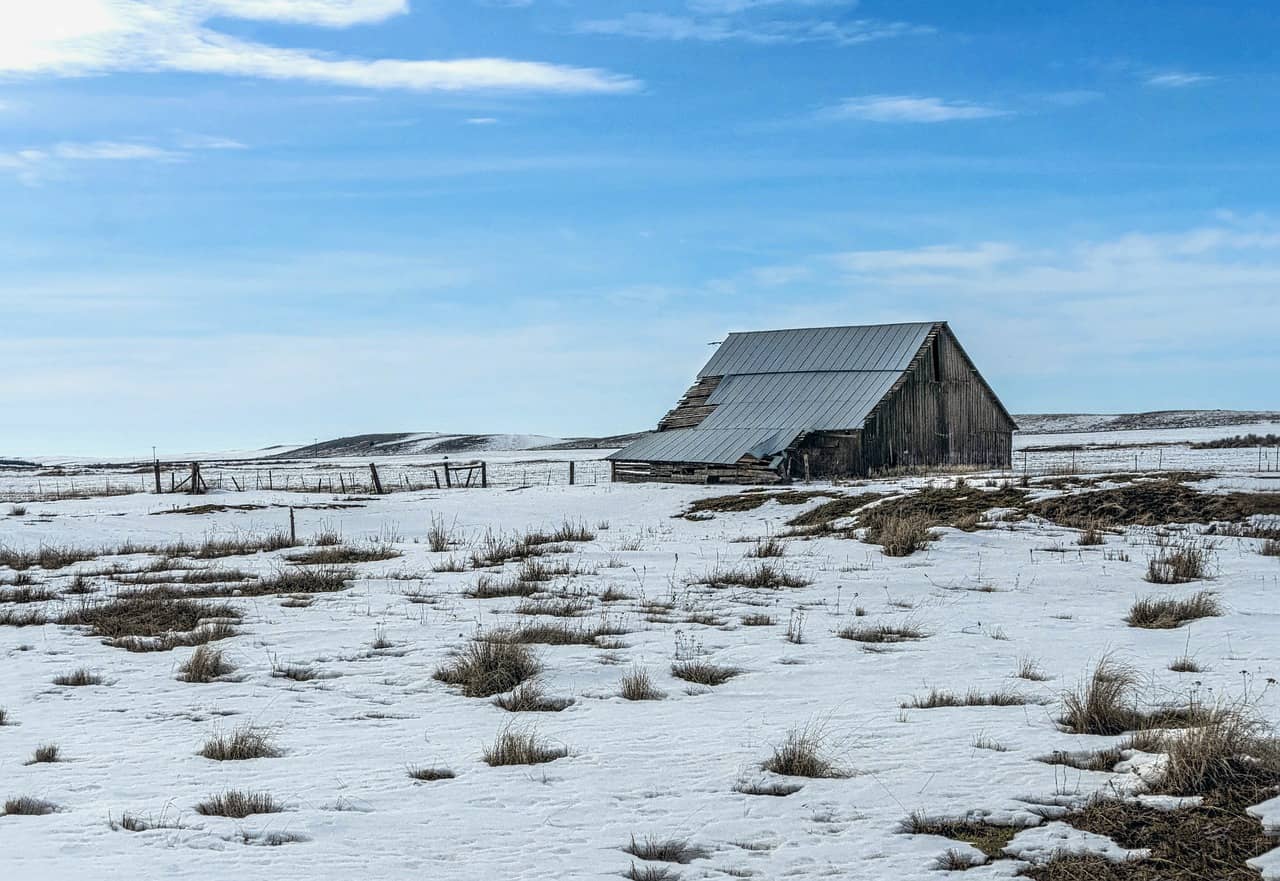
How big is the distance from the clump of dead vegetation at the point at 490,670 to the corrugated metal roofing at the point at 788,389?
97.3 ft

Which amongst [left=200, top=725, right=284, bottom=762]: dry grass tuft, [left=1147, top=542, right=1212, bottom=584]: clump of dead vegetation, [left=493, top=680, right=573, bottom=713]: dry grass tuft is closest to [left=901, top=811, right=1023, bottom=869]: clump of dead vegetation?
[left=493, top=680, right=573, bottom=713]: dry grass tuft

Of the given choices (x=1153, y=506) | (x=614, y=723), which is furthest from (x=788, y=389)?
(x=614, y=723)

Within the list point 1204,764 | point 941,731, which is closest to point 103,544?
point 941,731

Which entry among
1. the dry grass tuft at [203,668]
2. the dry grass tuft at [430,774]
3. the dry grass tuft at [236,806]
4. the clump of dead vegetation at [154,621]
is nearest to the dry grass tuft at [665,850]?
the dry grass tuft at [430,774]

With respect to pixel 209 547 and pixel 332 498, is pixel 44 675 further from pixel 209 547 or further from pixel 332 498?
pixel 332 498

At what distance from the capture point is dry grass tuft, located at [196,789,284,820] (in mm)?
5891

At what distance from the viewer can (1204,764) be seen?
5.89 m

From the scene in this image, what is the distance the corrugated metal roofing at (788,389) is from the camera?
131 ft

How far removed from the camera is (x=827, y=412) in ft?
132

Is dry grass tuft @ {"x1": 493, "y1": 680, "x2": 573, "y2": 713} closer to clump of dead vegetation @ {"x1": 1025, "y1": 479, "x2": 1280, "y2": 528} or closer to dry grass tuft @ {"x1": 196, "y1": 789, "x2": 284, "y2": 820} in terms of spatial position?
dry grass tuft @ {"x1": 196, "y1": 789, "x2": 284, "y2": 820}

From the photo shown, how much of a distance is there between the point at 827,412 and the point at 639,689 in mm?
32431

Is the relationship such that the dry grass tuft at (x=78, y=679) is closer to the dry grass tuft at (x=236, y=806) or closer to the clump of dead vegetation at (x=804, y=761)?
the dry grass tuft at (x=236, y=806)

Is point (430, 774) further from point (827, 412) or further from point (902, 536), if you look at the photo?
point (827, 412)

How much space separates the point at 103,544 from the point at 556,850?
2152cm
